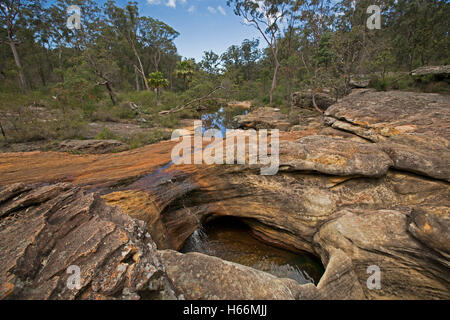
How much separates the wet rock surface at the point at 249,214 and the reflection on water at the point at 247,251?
10.1 inches

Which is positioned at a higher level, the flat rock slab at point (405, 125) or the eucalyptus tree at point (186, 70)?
the eucalyptus tree at point (186, 70)

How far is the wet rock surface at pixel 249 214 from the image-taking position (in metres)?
1.77

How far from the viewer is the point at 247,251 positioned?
4.23 m

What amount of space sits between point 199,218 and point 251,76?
130ft

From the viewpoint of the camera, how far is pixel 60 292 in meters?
1.49

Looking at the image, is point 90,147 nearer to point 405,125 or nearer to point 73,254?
point 73,254

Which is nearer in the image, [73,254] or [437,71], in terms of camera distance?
[73,254]

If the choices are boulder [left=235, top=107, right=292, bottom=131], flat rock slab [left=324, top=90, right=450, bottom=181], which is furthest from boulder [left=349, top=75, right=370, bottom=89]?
flat rock slab [left=324, top=90, right=450, bottom=181]

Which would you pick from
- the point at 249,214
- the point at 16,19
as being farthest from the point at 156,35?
the point at 249,214

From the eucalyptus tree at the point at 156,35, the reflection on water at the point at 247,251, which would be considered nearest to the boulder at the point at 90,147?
the reflection on water at the point at 247,251

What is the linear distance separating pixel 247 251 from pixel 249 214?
0.82m

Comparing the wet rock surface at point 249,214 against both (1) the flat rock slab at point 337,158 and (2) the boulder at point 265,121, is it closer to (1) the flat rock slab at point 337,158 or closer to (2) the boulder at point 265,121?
(1) the flat rock slab at point 337,158

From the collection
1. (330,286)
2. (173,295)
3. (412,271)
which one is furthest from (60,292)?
(412,271)

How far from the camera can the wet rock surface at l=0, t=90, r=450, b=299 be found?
1768mm
